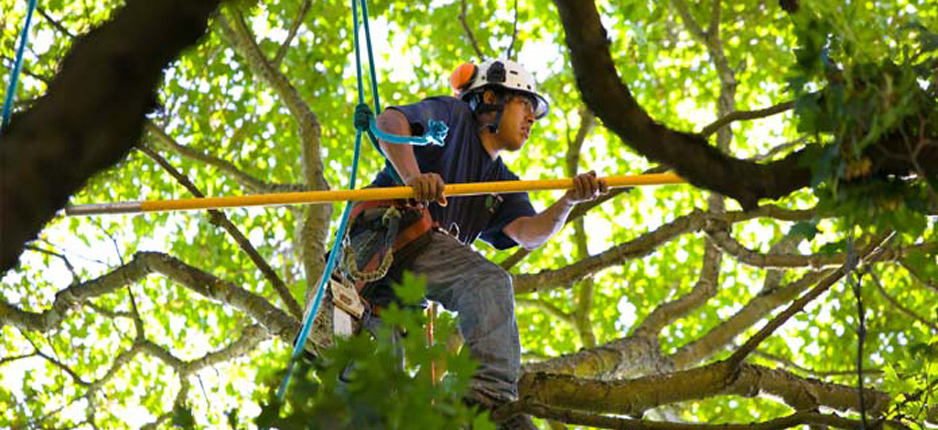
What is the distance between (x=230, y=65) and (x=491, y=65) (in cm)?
464

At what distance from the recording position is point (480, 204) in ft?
15.6

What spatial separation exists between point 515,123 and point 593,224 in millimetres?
6157

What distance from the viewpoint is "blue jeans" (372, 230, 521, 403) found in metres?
3.60

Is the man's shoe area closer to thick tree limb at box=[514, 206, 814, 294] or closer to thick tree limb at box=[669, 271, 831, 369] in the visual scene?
thick tree limb at box=[514, 206, 814, 294]

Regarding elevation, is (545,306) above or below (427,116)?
above

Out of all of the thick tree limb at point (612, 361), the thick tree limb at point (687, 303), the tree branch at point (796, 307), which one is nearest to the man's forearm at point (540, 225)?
the thick tree limb at point (612, 361)

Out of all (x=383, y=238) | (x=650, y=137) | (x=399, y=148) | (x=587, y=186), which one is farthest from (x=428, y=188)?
(x=650, y=137)

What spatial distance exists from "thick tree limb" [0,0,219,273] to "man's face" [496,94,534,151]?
3229 mm

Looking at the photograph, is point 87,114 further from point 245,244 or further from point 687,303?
point 687,303

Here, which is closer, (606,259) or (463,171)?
(463,171)

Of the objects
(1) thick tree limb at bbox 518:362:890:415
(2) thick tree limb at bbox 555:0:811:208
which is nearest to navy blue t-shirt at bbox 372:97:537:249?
(1) thick tree limb at bbox 518:362:890:415

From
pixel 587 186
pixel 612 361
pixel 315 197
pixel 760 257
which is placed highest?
pixel 760 257

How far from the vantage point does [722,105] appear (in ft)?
23.7

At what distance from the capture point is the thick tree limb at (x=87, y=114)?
1.48 meters
